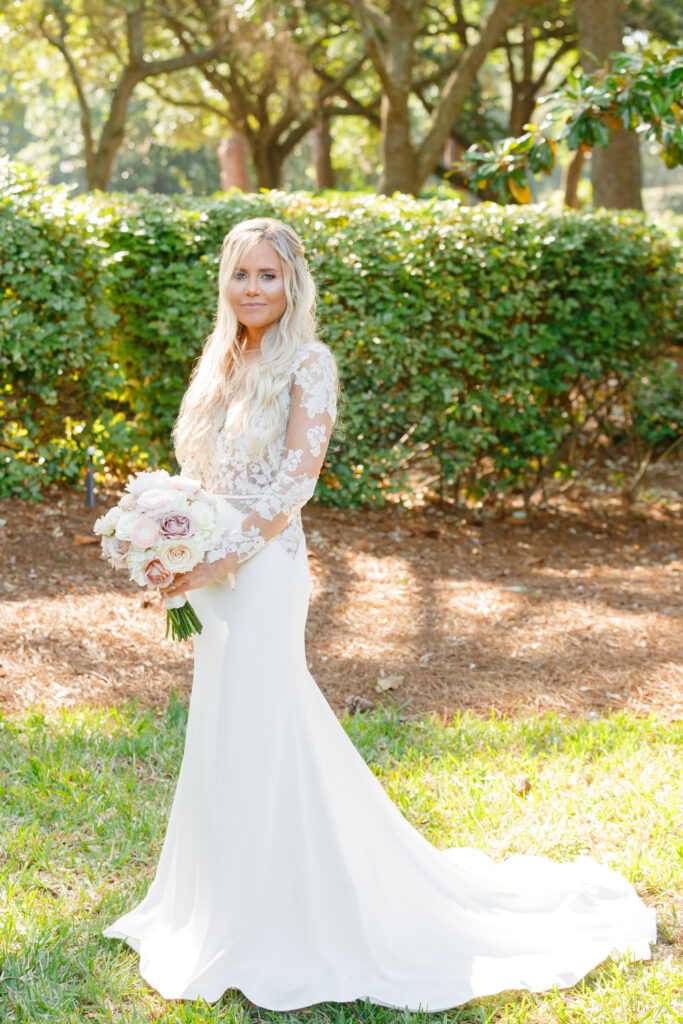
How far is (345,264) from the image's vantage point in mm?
7016

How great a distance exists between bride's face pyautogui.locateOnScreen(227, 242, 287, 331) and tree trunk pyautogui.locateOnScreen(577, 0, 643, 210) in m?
9.36

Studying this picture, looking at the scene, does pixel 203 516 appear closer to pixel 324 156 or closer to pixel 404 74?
pixel 404 74

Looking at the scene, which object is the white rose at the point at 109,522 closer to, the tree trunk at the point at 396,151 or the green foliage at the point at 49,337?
the green foliage at the point at 49,337

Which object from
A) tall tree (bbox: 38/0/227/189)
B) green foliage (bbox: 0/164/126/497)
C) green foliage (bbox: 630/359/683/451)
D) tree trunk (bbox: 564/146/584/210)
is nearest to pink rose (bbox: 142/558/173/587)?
green foliage (bbox: 0/164/126/497)

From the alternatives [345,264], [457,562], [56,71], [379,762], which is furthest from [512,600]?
[56,71]

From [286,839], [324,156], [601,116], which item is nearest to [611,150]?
[601,116]

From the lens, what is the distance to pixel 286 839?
2.68 meters

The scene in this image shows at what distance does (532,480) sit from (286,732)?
226 inches

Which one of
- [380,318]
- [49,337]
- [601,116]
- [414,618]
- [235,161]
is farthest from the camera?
[235,161]

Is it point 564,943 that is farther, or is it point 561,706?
point 561,706

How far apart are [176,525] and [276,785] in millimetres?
831

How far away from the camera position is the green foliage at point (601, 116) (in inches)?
196

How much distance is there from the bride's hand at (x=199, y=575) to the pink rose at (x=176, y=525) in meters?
0.12

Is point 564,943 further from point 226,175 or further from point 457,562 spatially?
point 226,175
